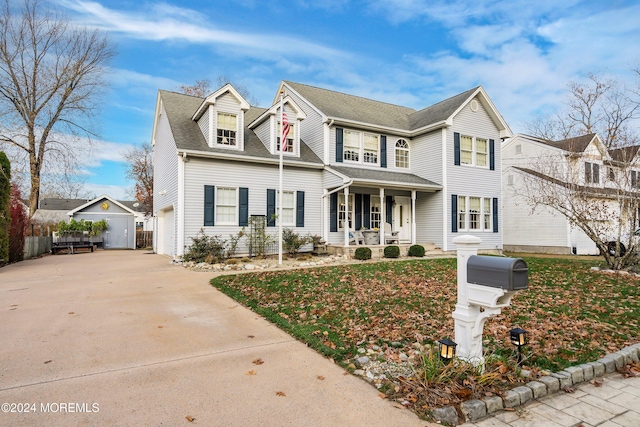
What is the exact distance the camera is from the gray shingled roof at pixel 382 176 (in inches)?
576

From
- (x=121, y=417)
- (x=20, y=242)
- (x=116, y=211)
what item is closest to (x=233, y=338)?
(x=121, y=417)

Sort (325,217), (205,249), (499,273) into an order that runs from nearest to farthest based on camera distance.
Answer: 1. (499,273)
2. (205,249)
3. (325,217)

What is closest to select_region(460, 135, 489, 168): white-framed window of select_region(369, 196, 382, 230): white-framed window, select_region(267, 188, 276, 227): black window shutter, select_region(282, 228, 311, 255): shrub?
select_region(369, 196, 382, 230): white-framed window

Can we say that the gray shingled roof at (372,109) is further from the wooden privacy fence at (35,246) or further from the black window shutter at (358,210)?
the wooden privacy fence at (35,246)

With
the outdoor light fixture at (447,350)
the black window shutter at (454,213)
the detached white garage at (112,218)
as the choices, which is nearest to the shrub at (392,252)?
the black window shutter at (454,213)

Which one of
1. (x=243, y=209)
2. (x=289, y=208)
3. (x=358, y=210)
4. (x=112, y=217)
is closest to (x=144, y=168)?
(x=112, y=217)

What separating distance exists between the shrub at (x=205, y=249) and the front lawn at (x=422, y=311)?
10.9 ft

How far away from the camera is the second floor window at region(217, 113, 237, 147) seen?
1388 cm

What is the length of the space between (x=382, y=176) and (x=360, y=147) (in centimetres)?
191

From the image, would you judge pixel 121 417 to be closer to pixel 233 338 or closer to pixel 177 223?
pixel 233 338

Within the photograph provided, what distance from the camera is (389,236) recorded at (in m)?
15.5

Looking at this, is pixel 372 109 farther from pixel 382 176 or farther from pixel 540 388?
pixel 540 388

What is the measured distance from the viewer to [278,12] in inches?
504

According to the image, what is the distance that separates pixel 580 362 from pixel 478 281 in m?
1.76
